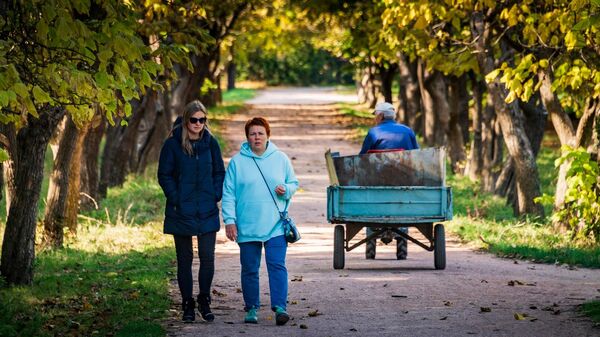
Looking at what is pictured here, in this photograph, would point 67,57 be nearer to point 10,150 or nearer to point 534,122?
point 10,150

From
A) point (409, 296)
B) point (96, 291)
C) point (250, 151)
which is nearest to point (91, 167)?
point (96, 291)

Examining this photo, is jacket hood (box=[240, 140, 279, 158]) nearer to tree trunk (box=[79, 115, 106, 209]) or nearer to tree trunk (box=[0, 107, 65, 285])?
tree trunk (box=[0, 107, 65, 285])

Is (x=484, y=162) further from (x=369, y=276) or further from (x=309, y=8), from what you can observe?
(x=369, y=276)

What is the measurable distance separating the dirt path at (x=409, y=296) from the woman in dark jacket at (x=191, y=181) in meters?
0.74

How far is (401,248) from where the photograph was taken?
15.2m

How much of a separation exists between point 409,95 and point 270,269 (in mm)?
29879

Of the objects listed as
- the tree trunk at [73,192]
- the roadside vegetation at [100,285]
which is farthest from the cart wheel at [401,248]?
the tree trunk at [73,192]

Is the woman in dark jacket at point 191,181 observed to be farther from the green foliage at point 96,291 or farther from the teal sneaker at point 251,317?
the green foliage at point 96,291

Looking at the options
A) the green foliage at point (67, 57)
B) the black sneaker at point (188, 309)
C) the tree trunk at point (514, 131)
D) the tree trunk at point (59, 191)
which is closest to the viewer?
the green foliage at point (67, 57)

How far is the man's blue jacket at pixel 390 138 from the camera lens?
14.7 metres

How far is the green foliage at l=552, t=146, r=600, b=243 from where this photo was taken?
17.1 m

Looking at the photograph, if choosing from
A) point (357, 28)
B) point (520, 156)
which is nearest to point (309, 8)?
point (357, 28)

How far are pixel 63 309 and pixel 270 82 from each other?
298 feet

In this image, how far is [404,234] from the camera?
14477mm
